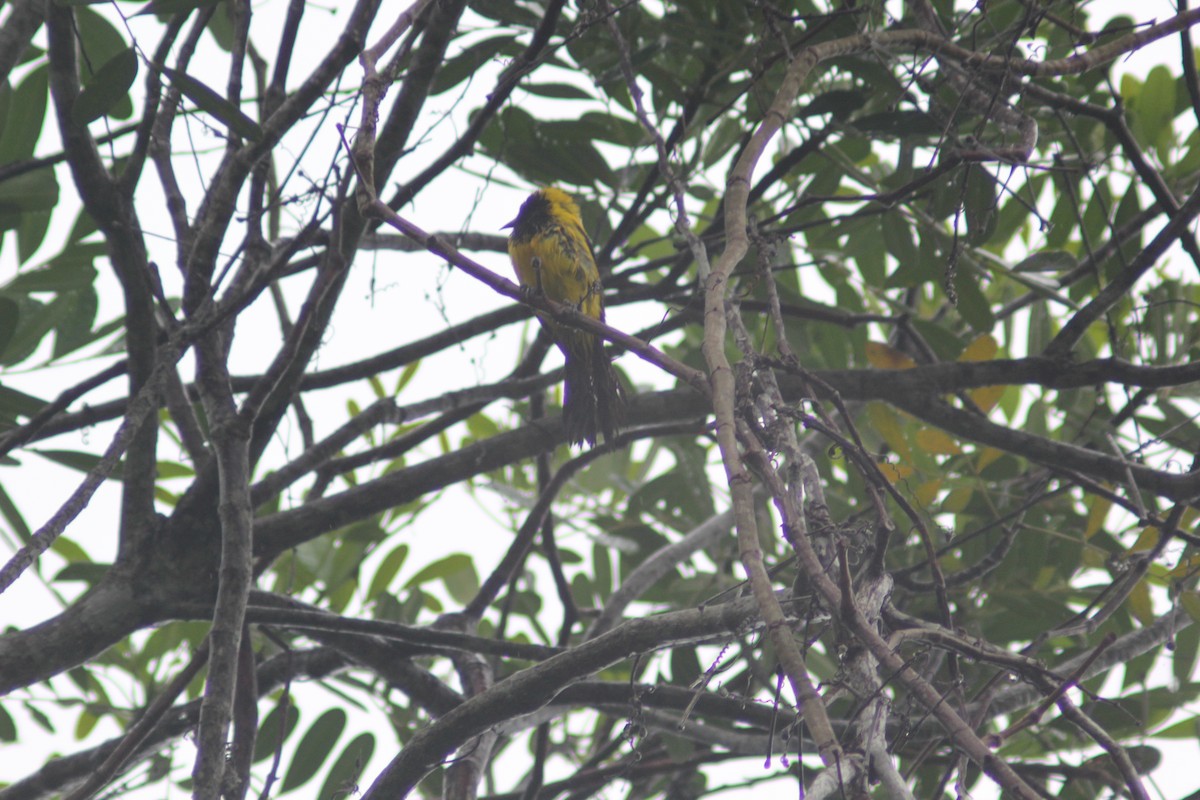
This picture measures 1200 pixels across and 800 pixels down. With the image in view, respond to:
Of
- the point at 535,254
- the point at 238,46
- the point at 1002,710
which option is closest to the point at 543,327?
the point at 535,254

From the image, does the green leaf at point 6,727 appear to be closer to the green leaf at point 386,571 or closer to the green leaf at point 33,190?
the green leaf at point 386,571

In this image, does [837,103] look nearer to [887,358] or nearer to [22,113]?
[887,358]

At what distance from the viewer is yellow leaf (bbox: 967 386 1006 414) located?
3.04m

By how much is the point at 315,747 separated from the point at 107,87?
6.45 ft

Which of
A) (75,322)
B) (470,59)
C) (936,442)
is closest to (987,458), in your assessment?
(936,442)

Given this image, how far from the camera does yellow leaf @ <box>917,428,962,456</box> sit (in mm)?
2883

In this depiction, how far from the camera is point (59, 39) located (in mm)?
2508

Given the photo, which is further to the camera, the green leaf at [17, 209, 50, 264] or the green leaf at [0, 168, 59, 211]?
the green leaf at [17, 209, 50, 264]

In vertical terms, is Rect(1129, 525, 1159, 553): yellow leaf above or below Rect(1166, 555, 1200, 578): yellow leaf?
above

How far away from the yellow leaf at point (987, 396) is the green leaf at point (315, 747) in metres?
2.07

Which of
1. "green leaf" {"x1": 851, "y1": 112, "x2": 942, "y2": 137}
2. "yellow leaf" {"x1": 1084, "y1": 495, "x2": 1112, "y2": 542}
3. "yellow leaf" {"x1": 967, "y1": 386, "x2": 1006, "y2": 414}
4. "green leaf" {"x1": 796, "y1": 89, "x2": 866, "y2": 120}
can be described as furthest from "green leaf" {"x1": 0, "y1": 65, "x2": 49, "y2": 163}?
"yellow leaf" {"x1": 1084, "y1": 495, "x2": 1112, "y2": 542}

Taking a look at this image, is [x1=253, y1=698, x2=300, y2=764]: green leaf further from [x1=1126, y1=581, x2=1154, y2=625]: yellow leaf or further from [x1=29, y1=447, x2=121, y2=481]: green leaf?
[x1=1126, y1=581, x2=1154, y2=625]: yellow leaf

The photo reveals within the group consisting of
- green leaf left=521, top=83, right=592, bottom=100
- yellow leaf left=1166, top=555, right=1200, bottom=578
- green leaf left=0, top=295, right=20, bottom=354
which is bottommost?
yellow leaf left=1166, top=555, right=1200, bottom=578

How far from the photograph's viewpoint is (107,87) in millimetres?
2404
